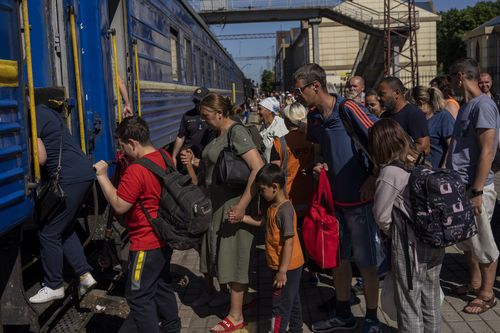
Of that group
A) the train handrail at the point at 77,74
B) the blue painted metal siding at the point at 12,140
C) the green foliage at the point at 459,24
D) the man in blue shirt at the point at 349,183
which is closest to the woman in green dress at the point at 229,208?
the man in blue shirt at the point at 349,183

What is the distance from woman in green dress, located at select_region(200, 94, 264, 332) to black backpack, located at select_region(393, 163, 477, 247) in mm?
1171

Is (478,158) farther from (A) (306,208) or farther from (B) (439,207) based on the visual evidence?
(A) (306,208)

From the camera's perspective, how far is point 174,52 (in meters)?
8.98

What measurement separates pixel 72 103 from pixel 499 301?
12.2 ft

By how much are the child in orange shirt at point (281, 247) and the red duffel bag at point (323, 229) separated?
16cm

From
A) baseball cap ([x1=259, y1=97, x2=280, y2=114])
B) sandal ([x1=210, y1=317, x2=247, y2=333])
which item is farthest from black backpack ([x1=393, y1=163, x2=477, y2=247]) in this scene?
baseball cap ([x1=259, y1=97, x2=280, y2=114])

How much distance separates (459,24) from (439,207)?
61.5 meters

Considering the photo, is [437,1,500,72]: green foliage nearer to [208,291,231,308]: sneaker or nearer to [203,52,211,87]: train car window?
[203,52,211,87]: train car window

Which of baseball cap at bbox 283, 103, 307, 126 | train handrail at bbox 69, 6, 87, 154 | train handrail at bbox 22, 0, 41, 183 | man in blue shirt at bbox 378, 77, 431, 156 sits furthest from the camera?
baseball cap at bbox 283, 103, 307, 126

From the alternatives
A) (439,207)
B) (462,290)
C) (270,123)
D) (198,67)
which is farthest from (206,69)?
(439,207)

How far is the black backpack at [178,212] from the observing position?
3.34 metres

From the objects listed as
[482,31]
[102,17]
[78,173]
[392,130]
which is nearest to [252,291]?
[78,173]

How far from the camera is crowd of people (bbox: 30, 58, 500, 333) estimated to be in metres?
3.38

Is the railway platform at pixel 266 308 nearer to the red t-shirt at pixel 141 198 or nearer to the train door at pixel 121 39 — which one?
the red t-shirt at pixel 141 198
